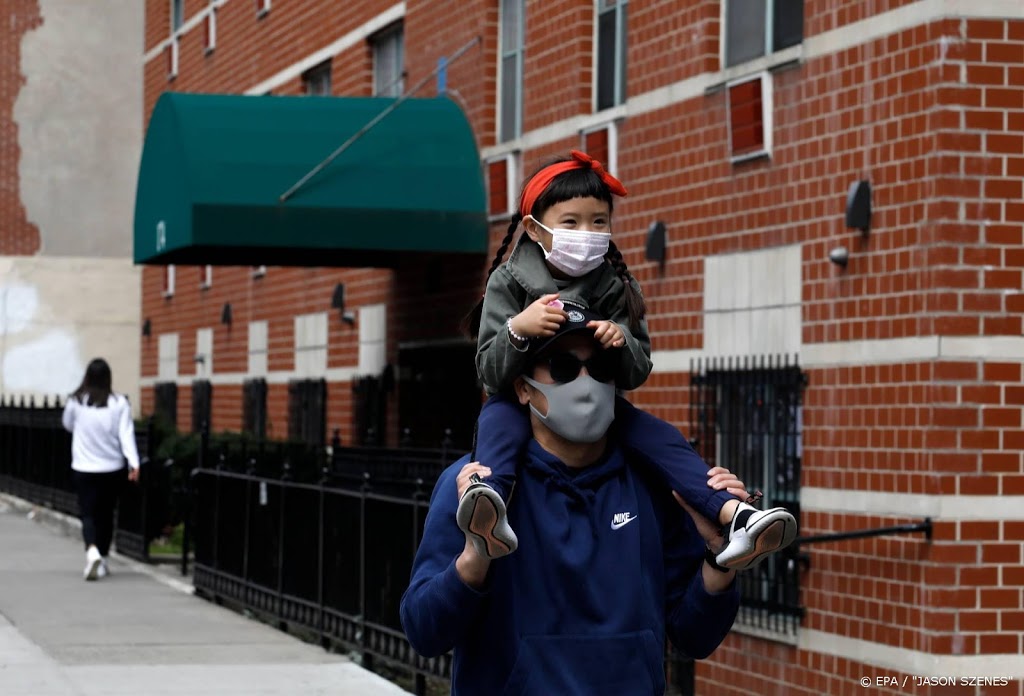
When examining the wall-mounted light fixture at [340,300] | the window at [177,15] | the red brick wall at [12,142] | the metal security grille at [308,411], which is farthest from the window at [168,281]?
the red brick wall at [12,142]

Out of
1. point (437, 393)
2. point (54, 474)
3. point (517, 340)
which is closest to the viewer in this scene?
point (517, 340)

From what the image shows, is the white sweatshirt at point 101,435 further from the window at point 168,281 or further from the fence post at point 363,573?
the window at point 168,281

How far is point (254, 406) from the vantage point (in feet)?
82.5

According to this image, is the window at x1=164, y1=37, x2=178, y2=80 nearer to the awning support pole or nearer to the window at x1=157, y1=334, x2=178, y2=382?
the window at x1=157, y1=334, x2=178, y2=382

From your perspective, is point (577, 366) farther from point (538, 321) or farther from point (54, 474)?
point (54, 474)

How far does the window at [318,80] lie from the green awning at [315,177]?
4.34 m

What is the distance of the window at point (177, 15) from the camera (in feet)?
96.5

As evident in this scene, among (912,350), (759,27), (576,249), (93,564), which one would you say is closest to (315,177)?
(93,564)

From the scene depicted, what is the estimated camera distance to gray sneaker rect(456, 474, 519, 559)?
3438mm

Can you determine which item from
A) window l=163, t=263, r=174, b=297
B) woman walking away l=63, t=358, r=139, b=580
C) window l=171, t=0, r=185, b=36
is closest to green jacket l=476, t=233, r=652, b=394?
woman walking away l=63, t=358, r=139, b=580

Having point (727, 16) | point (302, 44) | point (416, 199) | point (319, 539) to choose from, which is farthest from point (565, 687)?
point (302, 44)

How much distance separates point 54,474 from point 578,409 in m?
20.1

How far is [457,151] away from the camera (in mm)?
17328

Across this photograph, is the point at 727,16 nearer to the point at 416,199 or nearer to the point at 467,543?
the point at 416,199
